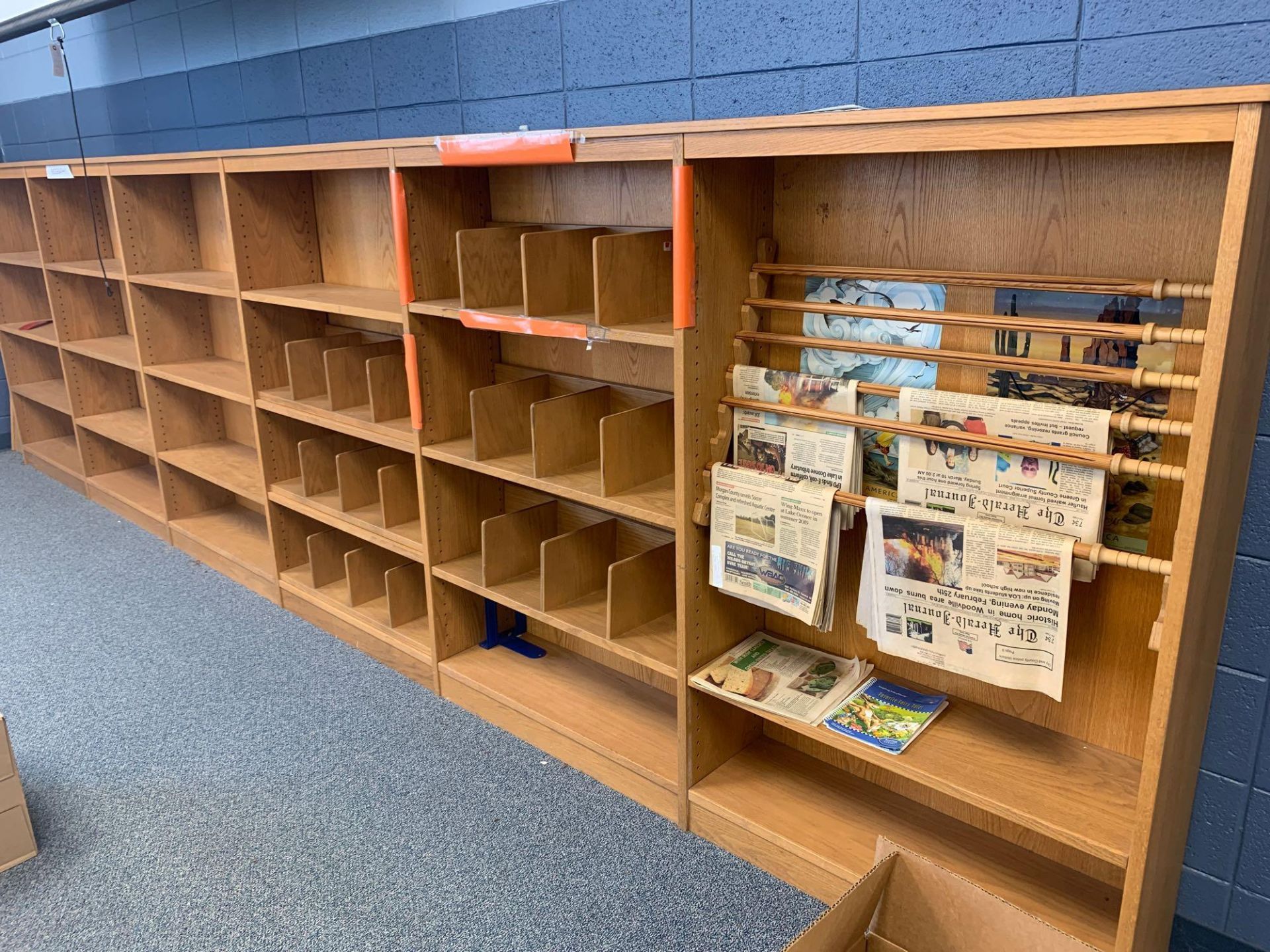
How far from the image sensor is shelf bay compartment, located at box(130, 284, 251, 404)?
3.80m

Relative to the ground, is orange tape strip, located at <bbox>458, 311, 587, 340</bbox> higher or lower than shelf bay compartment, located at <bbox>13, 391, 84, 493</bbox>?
higher

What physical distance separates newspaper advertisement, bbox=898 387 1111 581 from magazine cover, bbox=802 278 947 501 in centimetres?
11

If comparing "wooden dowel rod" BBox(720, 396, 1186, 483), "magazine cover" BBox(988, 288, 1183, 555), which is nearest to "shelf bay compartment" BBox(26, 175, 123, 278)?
"wooden dowel rod" BBox(720, 396, 1186, 483)

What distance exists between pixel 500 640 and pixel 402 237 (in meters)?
1.27

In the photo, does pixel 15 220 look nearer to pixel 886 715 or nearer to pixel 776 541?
pixel 776 541

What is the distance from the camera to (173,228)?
12.7ft

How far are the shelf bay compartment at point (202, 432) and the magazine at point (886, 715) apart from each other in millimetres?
2641

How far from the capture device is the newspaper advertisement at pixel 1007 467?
4.99ft

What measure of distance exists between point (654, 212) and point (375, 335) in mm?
1380

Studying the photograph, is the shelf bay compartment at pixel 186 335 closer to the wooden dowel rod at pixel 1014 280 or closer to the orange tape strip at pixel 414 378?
the orange tape strip at pixel 414 378

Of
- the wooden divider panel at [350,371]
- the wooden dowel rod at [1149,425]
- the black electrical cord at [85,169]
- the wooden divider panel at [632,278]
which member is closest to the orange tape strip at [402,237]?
the wooden divider panel at [350,371]

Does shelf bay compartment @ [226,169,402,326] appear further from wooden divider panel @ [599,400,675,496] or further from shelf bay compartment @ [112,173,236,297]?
wooden divider panel @ [599,400,675,496]

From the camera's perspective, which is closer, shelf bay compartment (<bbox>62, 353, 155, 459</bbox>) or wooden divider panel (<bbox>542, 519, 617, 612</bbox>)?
wooden divider panel (<bbox>542, 519, 617, 612</bbox>)

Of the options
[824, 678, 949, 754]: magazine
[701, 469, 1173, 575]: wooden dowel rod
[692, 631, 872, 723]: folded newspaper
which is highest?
[701, 469, 1173, 575]: wooden dowel rod
